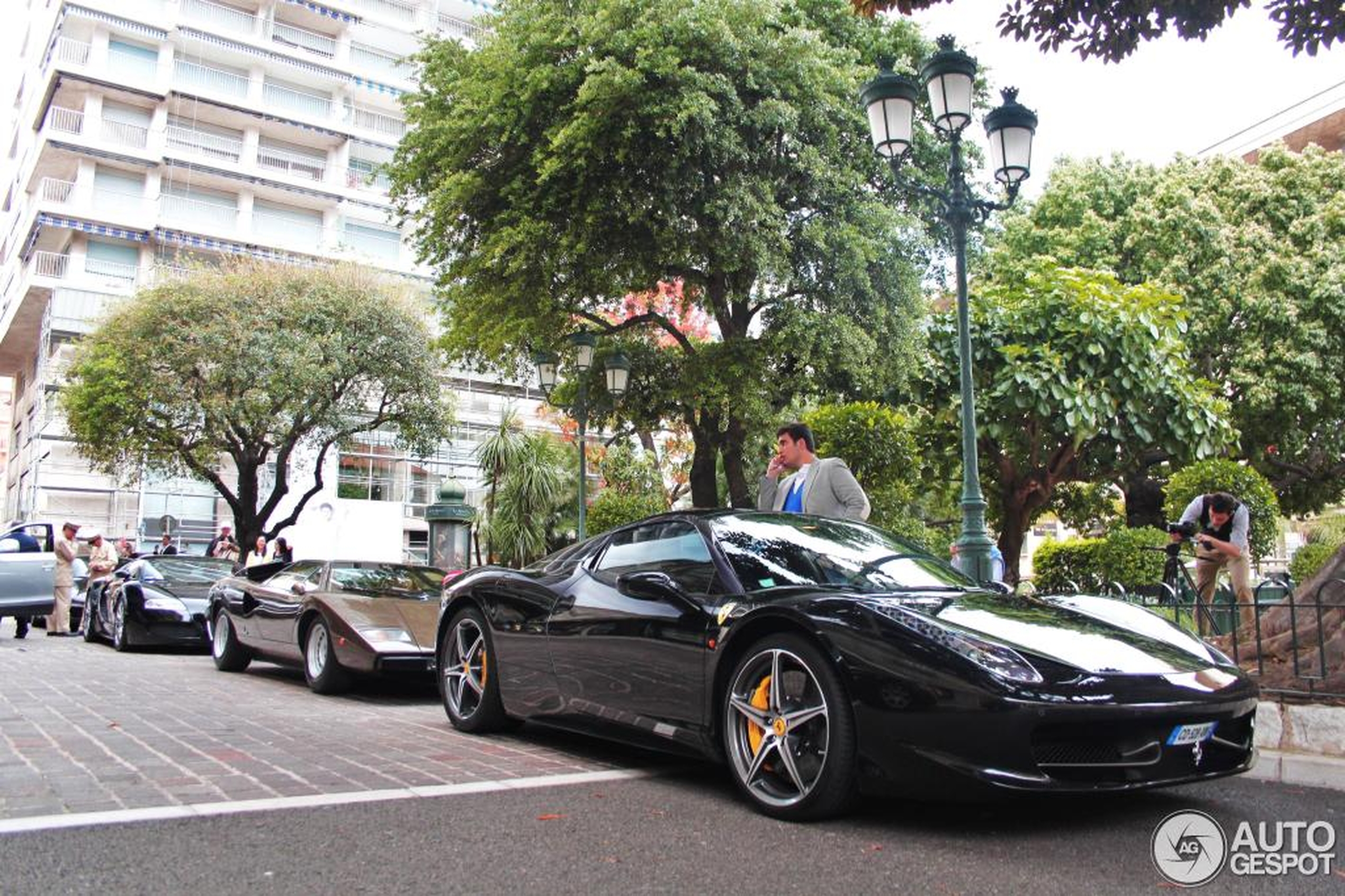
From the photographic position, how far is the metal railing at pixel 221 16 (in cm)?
4141

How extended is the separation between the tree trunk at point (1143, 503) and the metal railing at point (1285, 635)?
66.5 ft

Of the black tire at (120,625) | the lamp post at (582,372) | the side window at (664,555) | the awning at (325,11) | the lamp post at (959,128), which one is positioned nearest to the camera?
the side window at (664,555)

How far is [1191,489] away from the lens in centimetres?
1530

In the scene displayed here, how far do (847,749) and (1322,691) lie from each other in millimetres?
3204

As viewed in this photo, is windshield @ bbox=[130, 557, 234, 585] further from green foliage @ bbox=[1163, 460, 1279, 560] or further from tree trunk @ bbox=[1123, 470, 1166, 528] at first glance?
tree trunk @ bbox=[1123, 470, 1166, 528]

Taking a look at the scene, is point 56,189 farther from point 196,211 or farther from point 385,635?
point 385,635

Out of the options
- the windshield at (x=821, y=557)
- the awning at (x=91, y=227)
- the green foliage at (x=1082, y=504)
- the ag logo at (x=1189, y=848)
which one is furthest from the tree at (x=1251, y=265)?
the awning at (x=91, y=227)

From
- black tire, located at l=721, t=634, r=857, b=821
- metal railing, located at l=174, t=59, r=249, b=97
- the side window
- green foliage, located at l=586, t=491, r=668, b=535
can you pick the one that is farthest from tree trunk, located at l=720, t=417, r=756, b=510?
metal railing, located at l=174, t=59, r=249, b=97

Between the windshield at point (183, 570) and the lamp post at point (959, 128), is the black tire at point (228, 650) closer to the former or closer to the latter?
the windshield at point (183, 570)

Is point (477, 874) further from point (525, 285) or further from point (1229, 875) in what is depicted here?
point (525, 285)

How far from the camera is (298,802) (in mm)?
3836

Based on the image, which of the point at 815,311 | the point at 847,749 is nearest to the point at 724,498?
the point at 815,311

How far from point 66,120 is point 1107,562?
41.2m

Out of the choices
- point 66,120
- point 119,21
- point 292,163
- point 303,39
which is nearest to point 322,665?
point 66,120
